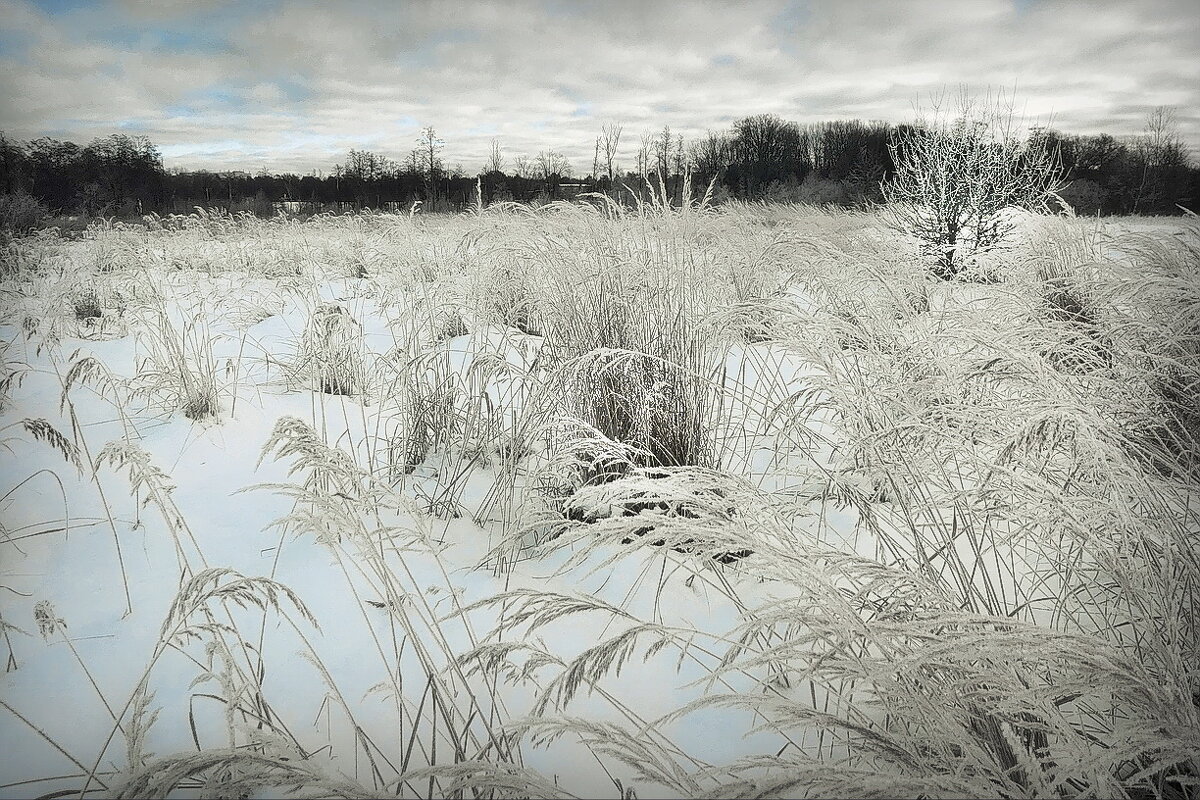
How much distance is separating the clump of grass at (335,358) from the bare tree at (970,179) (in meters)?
8.45

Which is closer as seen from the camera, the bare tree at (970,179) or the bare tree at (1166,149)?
the bare tree at (1166,149)

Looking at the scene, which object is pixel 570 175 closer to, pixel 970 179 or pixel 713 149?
pixel 970 179

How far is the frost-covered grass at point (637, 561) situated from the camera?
1021mm

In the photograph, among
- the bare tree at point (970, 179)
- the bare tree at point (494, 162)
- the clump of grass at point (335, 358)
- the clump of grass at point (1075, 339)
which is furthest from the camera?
the bare tree at point (494, 162)

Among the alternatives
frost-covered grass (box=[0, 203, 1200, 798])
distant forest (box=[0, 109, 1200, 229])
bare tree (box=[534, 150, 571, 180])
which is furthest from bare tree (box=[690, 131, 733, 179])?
frost-covered grass (box=[0, 203, 1200, 798])

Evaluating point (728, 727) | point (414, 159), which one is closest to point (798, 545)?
point (728, 727)

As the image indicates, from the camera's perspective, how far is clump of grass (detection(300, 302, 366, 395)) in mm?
3379

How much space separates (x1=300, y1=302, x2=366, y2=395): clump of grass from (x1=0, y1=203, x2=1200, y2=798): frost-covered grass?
3 centimetres

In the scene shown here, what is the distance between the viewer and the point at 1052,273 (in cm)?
480

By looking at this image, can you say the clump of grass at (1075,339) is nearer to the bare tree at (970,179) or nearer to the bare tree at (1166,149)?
the bare tree at (1166,149)

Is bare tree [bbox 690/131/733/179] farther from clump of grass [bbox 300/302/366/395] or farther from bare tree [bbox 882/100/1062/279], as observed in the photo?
clump of grass [bbox 300/302/366/395]

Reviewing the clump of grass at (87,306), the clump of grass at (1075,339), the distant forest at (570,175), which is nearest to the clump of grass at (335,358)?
the distant forest at (570,175)

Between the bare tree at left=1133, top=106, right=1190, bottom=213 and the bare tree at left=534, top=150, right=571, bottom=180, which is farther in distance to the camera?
the bare tree at left=534, top=150, right=571, bottom=180

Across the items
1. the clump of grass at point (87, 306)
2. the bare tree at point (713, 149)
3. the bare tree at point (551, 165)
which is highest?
the bare tree at point (713, 149)
